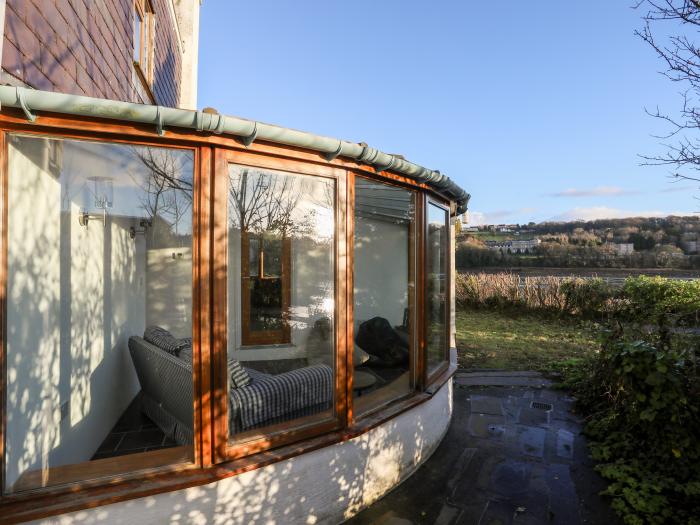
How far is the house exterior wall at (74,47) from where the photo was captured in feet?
8.34

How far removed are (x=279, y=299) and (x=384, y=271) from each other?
112 centimetres

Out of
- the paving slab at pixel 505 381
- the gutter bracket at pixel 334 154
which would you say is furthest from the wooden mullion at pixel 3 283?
the paving slab at pixel 505 381

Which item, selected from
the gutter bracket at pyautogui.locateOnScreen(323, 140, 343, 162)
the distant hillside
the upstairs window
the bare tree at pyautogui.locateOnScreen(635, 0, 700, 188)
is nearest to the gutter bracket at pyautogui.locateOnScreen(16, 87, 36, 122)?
the gutter bracket at pyautogui.locateOnScreen(323, 140, 343, 162)

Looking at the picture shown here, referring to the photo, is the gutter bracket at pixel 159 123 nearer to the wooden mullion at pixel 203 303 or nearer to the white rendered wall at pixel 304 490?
the wooden mullion at pixel 203 303

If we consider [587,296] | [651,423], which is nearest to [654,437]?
[651,423]

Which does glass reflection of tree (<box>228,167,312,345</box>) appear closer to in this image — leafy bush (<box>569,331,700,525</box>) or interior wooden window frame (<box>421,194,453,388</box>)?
interior wooden window frame (<box>421,194,453,388</box>)

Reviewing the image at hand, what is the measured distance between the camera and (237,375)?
9.76 ft

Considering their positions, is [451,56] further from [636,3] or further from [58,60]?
[58,60]

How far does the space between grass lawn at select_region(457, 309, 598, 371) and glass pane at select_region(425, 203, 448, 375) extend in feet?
10.4

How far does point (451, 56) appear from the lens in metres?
11.1

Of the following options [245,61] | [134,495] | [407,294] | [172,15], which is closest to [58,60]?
[134,495]

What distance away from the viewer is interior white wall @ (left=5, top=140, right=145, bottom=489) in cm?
241

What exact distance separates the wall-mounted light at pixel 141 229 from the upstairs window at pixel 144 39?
83.9 inches

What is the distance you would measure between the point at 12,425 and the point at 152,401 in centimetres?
206
